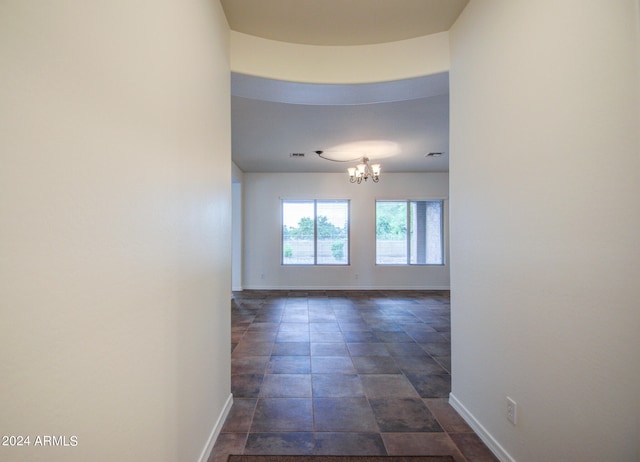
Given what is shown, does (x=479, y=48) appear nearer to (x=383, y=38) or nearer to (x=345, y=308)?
(x=383, y=38)

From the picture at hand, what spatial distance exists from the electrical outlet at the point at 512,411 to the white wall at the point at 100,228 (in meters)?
1.66

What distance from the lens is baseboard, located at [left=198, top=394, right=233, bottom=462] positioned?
153 cm

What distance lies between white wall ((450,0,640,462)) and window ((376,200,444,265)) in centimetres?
483

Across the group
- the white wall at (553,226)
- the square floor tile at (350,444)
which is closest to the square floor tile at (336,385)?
the square floor tile at (350,444)

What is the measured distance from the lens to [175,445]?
3.85 feet

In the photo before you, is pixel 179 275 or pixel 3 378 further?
pixel 179 275

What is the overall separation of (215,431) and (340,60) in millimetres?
2828

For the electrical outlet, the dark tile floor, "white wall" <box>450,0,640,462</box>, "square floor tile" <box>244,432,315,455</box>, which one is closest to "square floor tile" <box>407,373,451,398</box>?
the dark tile floor

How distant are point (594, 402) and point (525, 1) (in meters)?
1.85

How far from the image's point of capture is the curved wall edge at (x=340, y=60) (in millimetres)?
2125

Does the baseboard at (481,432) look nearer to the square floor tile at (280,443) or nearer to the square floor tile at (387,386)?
the square floor tile at (387,386)

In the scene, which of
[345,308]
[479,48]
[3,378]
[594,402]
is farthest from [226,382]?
[345,308]

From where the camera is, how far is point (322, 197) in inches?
261

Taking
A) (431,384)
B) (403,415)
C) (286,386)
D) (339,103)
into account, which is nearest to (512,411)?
(403,415)
